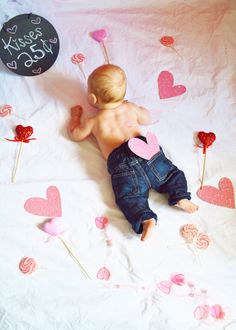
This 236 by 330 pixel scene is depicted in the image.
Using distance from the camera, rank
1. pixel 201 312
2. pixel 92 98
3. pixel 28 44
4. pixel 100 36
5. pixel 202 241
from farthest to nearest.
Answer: pixel 100 36 → pixel 28 44 → pixel 92 98 → pixel 202 241 → pixel 201 312

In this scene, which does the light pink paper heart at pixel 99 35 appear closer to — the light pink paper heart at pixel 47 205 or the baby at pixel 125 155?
the baby at pixel 125 155

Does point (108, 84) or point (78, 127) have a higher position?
point (108, 84)

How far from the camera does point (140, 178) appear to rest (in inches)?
44.6

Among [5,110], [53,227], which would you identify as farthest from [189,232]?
[5,110]

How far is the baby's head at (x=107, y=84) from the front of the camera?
46.4 inches

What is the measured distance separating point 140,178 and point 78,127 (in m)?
0.28

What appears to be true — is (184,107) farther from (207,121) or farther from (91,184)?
(91,184)

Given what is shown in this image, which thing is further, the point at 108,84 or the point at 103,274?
the point at 108,84

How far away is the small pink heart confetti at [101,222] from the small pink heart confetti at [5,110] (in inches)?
18.9

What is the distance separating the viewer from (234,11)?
5.12 ft

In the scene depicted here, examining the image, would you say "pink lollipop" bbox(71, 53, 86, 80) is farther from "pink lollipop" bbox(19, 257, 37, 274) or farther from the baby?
"pink lollipop" bbox(19, 257, 37, 274)

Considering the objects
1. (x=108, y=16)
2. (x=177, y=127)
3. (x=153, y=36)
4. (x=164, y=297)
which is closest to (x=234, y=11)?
(x=153, y=36)

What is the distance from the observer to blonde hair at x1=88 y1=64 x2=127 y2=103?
1177 mm

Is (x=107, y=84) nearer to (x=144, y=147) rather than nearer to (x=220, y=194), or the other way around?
(x=144, y=147)
